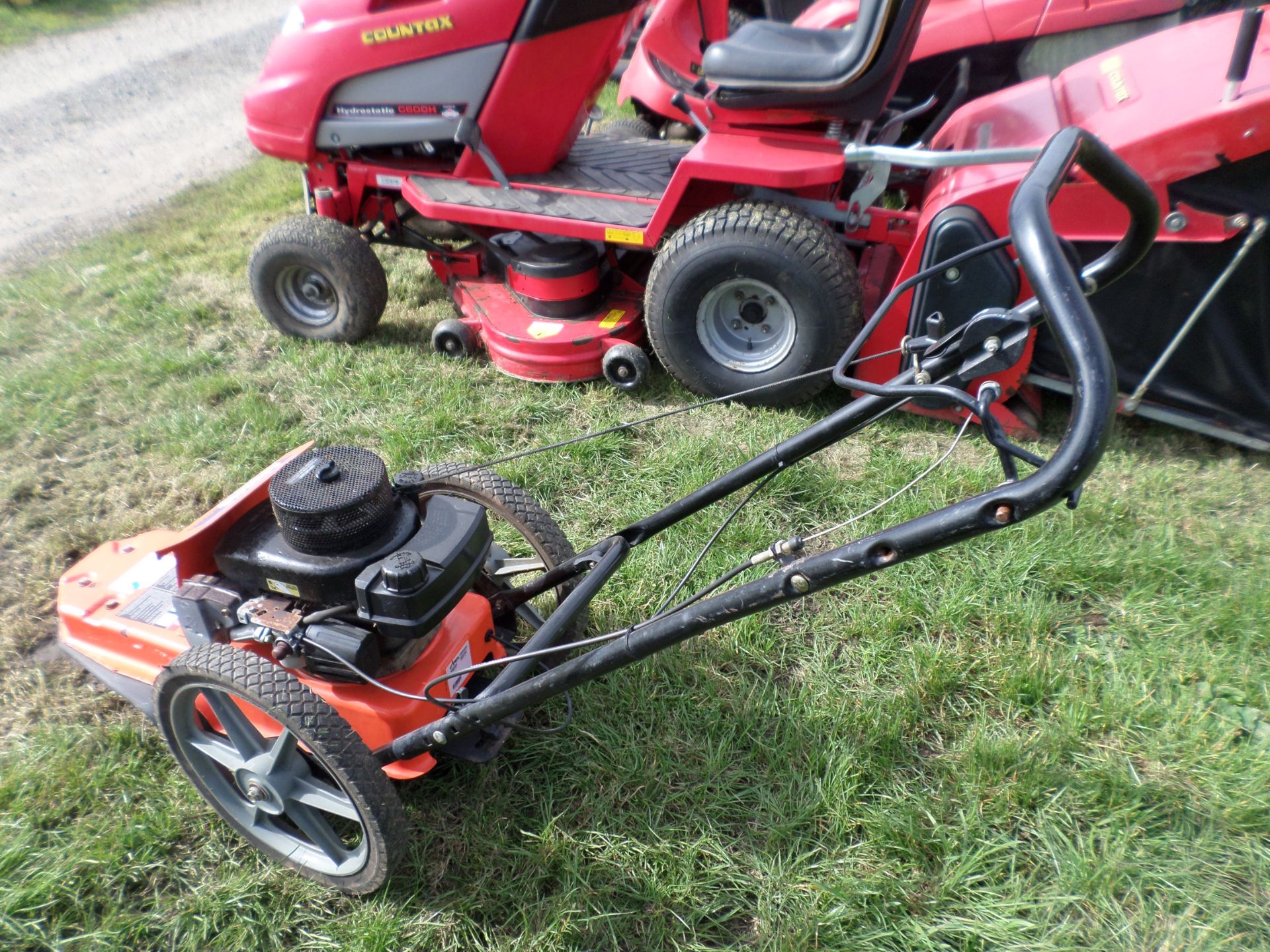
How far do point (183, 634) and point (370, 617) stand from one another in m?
0.60

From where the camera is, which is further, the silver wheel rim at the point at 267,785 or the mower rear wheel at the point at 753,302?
the mower rear wheel at the point at 753,302

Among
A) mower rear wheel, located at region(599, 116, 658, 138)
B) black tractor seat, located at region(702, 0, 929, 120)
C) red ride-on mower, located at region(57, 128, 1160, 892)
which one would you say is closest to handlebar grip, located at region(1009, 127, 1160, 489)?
red ride-on mower, located at region(57, 128, 1160, 892)

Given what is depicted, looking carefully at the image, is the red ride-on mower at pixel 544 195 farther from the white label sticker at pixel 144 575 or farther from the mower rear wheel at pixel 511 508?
the white label sticker at pixel 144 575

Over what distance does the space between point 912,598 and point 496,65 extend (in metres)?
2.44

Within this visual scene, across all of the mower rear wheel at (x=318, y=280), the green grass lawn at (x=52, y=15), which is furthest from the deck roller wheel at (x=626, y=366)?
the green grass lawn at (x=52, y=15)

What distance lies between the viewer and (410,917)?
1.79m

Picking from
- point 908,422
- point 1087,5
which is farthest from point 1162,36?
point 908,422

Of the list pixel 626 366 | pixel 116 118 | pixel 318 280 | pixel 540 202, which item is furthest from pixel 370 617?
pixel 116 118

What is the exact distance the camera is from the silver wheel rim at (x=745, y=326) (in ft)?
9.95

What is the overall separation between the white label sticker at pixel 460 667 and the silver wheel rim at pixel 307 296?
86.8 inches

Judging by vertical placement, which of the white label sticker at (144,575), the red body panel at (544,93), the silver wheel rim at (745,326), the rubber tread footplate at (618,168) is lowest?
the white label sticker at (144,575)

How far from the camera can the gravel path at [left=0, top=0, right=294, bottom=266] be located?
541 centimetres

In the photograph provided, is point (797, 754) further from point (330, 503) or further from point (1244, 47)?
point (1244, 47)

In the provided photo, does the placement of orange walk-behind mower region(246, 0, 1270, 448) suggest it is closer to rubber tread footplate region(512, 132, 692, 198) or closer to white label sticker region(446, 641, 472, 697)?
rubber tread footplate region(512, 132, 692, 198)
